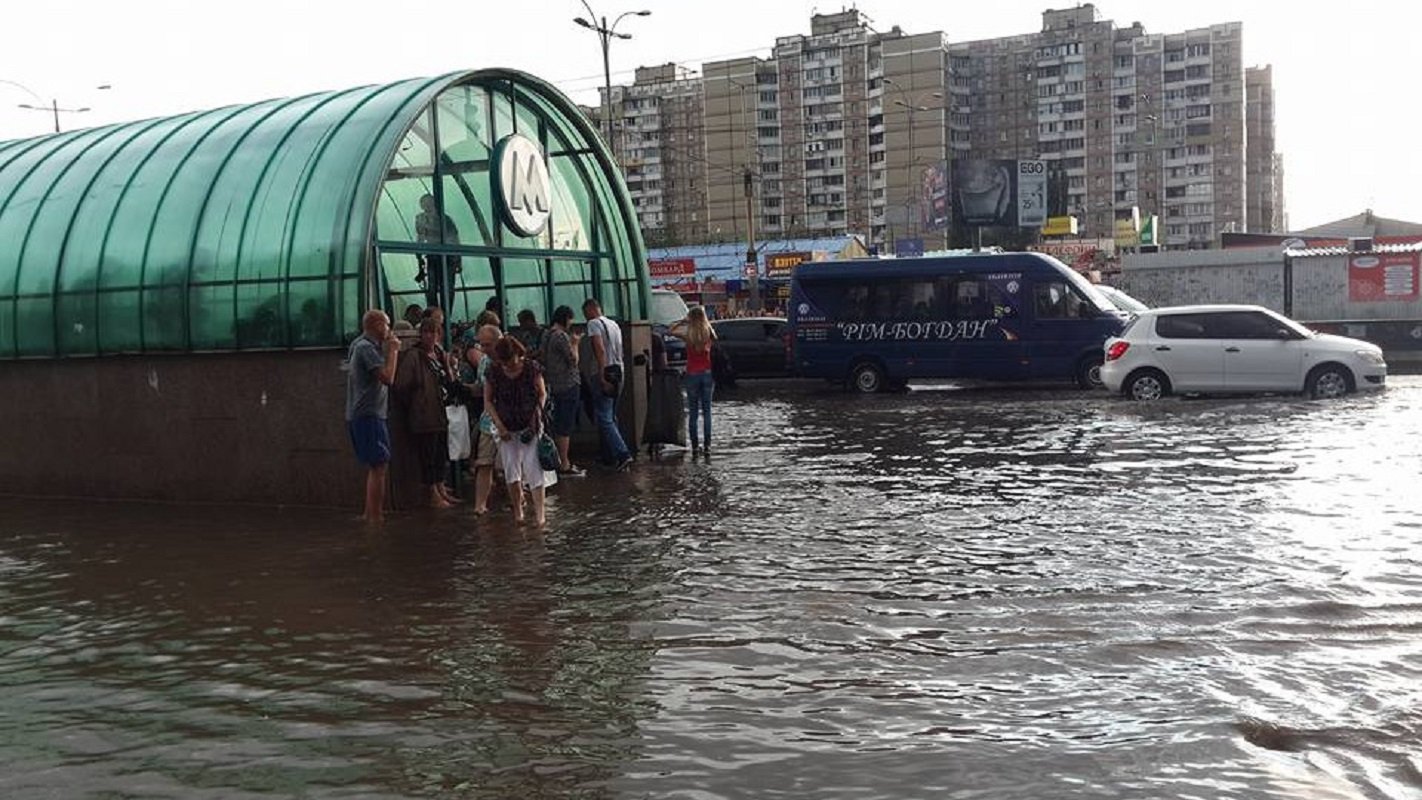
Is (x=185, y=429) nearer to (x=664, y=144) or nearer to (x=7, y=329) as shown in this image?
(x=7, y=329)

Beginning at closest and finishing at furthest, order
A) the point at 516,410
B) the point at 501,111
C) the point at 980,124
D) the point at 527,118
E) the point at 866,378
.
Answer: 1. the point at 516,410
2. the point at 501,111
3. the point at 527,118
4. the point at 866,378
5. the point at 980,124

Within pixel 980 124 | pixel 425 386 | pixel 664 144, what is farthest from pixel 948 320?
pixel 980 124

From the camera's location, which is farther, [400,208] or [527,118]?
[400,208]

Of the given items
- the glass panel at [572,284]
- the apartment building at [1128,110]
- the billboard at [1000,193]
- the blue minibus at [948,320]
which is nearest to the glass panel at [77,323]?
the glass panel at [572,284]

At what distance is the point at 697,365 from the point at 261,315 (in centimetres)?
493

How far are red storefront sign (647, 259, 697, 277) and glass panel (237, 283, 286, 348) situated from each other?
144 feet

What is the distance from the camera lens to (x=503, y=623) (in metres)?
7.09

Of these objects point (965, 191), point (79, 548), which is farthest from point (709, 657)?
point (965, 191)

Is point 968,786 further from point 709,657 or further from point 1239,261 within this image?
point 1239,261

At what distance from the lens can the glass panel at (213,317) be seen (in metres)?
12.2

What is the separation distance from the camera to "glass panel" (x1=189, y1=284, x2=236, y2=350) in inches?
480

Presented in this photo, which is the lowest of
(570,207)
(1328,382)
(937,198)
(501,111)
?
(1328,382)

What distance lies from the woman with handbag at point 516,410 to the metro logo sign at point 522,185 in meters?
3.99

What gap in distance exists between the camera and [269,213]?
12203 millimetres
